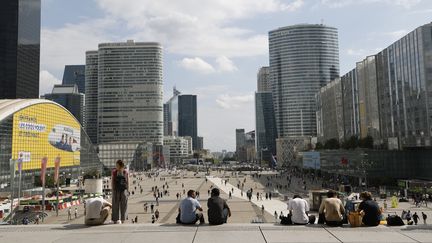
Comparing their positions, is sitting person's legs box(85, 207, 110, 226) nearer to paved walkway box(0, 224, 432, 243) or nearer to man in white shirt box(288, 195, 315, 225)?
paved walkway box(0, 224, 432, 243)

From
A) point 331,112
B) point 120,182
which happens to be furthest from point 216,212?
point 331,112

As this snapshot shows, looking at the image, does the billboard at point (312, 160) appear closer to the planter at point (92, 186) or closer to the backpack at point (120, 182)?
the planter at point (92, 186)

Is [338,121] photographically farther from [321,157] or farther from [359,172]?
[359,172]

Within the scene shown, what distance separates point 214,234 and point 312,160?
122 meters

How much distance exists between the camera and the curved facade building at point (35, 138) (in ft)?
256

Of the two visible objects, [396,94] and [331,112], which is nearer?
[396,94]

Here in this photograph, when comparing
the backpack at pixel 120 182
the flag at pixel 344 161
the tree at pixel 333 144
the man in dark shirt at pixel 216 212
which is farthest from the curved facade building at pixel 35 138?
the tree at pixel 333 144

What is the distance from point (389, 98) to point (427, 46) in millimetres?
17910

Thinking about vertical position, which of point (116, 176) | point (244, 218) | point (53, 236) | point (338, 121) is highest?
point (338, 121)

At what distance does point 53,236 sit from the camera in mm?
11734

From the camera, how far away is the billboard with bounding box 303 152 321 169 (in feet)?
402

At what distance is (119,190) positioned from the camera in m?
14.5

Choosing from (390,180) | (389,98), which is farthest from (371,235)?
(389,98)

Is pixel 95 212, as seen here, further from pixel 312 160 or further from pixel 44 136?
pixel 312 160
